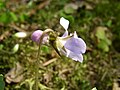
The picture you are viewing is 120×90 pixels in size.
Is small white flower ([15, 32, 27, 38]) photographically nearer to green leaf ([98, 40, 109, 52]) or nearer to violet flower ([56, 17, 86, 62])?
green leaf ([98, 40, 109, 52])

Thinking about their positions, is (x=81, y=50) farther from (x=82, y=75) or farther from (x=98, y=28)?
(x=98, y=28)

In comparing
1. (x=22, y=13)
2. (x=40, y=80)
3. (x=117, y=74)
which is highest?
(x=22, y=13)

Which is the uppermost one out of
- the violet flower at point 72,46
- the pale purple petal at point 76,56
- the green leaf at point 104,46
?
the violet flower at point 72,46

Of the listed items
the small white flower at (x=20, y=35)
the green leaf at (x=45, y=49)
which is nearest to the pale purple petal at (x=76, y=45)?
the green leaf at (x=45, y=49)

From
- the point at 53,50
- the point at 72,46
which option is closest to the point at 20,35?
the point at 53,50

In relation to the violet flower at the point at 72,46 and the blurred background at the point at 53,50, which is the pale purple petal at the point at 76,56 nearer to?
the violet flower at the point at 72,46

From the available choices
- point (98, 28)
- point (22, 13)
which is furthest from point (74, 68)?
point (22, 13)

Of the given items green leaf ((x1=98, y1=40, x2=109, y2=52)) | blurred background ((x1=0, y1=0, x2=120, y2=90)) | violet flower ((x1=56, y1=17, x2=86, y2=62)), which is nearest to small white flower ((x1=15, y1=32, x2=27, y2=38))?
blurred background ((x1=0, y1=0, x2=120, y2=90))
